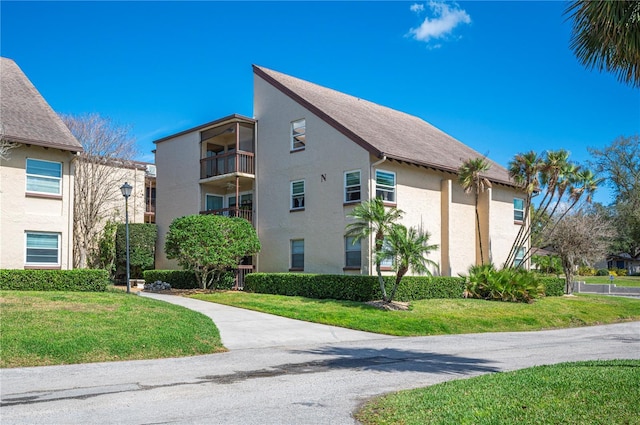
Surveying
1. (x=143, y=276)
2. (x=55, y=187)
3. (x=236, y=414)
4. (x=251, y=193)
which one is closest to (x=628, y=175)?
(x=251, y=193)

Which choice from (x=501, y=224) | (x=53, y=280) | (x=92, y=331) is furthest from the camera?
(x=501, y=224)

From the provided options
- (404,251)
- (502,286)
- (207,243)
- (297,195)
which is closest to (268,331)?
(404,251)

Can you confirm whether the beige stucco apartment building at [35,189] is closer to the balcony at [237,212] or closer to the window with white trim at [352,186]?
the balcony at [237,212]

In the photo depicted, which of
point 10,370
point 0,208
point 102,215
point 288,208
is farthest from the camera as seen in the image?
point 102,215

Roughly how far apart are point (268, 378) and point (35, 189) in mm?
16807

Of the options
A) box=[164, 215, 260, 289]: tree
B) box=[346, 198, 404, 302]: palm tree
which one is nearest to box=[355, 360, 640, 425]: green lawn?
box=[346, 198, 404, 302]: palm tree

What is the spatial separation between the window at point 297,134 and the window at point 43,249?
11.2 metres

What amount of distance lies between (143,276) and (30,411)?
2495 centimetres

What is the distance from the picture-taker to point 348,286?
74.5ft

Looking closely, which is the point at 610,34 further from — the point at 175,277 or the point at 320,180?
the point at 175,277

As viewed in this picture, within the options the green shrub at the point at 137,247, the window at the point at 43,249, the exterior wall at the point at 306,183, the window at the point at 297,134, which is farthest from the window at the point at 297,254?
the window at the point at 43,249

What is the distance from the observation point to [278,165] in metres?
28.2

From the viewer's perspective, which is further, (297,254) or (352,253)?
(297,254)

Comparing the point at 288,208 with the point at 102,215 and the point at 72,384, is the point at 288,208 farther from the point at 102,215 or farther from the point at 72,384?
the point at 72,384
